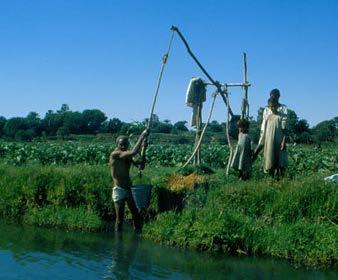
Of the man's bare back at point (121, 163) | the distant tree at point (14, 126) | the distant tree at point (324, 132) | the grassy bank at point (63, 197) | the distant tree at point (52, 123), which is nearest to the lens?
the man's bare back at point (121, 163)

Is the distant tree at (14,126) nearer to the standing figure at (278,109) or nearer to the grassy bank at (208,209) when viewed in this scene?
the grassy bank at (208,209)

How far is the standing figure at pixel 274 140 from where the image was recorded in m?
11.4

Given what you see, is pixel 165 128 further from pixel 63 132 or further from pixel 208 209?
pixel 208 209

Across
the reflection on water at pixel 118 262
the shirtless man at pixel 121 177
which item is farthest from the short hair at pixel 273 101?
the reflection on water at pixel 118 262

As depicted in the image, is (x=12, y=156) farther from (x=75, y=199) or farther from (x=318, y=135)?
(x=318, y=135)

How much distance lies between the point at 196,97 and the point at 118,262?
230 inches

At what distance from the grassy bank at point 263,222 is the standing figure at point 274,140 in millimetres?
753

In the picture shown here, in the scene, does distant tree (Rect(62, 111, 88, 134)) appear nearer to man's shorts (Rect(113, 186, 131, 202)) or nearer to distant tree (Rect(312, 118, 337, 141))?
distant tree (Rect(312, 118, 337, 141))

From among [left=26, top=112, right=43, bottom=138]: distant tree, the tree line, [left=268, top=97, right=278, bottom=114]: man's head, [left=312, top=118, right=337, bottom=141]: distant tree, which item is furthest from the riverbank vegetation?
[left=26, top=112, right=43, bottom=138]: distant tree

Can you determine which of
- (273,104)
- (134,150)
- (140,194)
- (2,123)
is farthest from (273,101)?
(2,123)

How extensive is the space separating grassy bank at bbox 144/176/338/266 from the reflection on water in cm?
30

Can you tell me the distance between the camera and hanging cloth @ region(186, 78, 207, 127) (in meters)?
13.5

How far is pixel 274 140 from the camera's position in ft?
37.4

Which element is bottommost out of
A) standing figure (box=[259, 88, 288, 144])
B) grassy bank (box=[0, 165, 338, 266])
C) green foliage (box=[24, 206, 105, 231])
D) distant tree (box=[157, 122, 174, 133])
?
green foliage (box=[24, 206, 105, 231])
